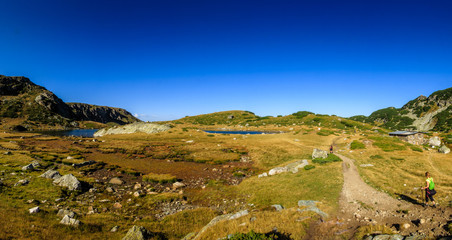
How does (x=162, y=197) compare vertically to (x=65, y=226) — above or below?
below

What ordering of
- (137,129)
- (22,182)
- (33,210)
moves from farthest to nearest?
(137,129), (22,182), (33,210)

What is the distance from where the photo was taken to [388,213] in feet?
47.2

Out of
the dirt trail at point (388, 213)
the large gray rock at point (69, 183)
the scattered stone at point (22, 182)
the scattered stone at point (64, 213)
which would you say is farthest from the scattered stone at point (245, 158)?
the scattered stone at point (22, 182)

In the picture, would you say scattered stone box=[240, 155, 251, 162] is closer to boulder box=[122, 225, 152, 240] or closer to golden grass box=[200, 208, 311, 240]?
golden grass box=[200, 208, 311, 240]

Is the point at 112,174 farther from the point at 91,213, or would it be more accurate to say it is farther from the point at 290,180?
the point at 290,180

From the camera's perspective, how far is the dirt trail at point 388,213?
11.1 metres

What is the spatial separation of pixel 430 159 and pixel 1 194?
5953 cm

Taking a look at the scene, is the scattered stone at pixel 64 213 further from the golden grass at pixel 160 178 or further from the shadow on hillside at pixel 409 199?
the shadow on hillside at pixel 409 199

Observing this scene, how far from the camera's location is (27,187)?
20188 millimetres

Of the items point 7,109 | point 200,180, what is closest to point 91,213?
point 200,180

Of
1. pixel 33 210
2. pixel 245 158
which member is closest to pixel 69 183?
pixel 33 210

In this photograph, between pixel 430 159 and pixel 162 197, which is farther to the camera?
pixel 430 159

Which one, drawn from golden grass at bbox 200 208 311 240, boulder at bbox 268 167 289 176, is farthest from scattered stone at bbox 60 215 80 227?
boulder at bbox 268 167 289 176

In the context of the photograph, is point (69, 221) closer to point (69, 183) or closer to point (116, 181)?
point (69, 183)
